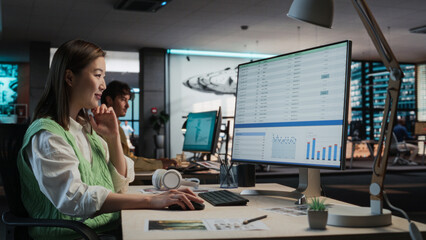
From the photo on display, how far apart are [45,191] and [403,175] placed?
9730 mm

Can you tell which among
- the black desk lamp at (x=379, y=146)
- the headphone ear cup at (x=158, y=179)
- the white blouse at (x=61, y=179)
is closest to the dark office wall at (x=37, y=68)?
the headphone ear cup at (x=158, y=179)

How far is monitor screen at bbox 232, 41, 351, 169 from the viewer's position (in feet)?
5.19

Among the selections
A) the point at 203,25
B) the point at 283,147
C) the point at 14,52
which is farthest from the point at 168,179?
the point at 14,52

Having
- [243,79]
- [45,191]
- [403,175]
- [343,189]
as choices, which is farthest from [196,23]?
[45,191]

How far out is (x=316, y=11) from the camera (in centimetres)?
148

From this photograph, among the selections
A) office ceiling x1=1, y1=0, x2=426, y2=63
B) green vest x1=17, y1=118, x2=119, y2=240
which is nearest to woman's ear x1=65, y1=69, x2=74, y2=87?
green vest x1=17, y1=118, x2=119, y2=240

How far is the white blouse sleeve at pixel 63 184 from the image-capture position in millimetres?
1448

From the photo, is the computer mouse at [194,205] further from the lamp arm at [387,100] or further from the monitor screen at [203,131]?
the monitor screen at [203,131]

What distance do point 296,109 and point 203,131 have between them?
7.46ft

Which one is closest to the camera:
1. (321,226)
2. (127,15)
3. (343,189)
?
(321,226)

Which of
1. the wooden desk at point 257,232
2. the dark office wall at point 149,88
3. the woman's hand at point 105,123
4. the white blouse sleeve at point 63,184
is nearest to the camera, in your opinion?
the wooden desk at point 257,232

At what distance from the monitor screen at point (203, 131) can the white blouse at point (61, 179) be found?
228 cm

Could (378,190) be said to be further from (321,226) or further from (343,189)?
(343,189)

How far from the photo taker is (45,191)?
4.85ft
